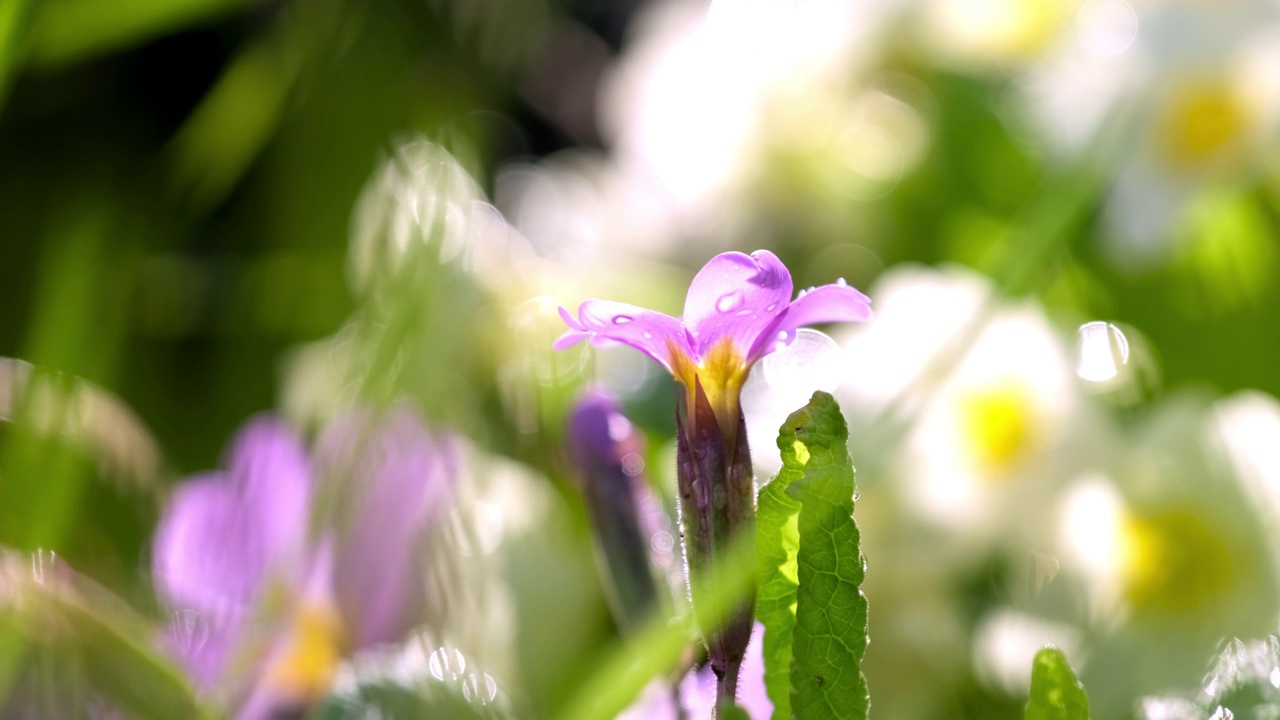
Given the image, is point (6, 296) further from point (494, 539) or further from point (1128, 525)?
point (1128, 525)

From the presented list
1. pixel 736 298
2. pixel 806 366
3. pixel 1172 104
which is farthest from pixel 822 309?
pixel 1172 104

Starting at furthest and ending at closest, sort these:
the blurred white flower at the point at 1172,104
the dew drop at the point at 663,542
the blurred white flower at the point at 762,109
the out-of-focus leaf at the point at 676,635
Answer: the blurred white flower at the point at 762,109 < the blurred white flower at the point at 1172,104 < the dew drop at the point at 663,542 < the out-of-focus leaf at the point at 676,635

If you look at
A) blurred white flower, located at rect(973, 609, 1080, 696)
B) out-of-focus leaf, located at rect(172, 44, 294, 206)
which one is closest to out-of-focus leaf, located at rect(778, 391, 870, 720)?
blurred white flower, located at rect(973, 609, 1080, 696)

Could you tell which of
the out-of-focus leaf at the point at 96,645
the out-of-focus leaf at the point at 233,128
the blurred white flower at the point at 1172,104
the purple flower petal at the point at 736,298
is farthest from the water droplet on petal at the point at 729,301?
the out-of-focus leaf at the point at 233,128

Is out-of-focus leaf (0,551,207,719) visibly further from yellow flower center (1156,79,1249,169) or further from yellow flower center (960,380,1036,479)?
yellow flower center (1156,79,1249,169)

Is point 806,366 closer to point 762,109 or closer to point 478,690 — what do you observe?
point 478,690

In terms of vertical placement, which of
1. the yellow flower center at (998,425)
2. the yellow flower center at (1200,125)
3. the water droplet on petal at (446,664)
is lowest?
the water droplet on petal at (446,664)

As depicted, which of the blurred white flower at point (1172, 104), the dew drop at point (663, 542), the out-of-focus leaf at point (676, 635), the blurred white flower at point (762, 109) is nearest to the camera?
the out-of-focus leaf at point (676, 635)

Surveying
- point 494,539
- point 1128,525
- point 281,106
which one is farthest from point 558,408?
point 281,106

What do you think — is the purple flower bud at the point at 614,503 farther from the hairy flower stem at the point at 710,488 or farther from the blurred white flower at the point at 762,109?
the blurred white flower at the point at 762,109
